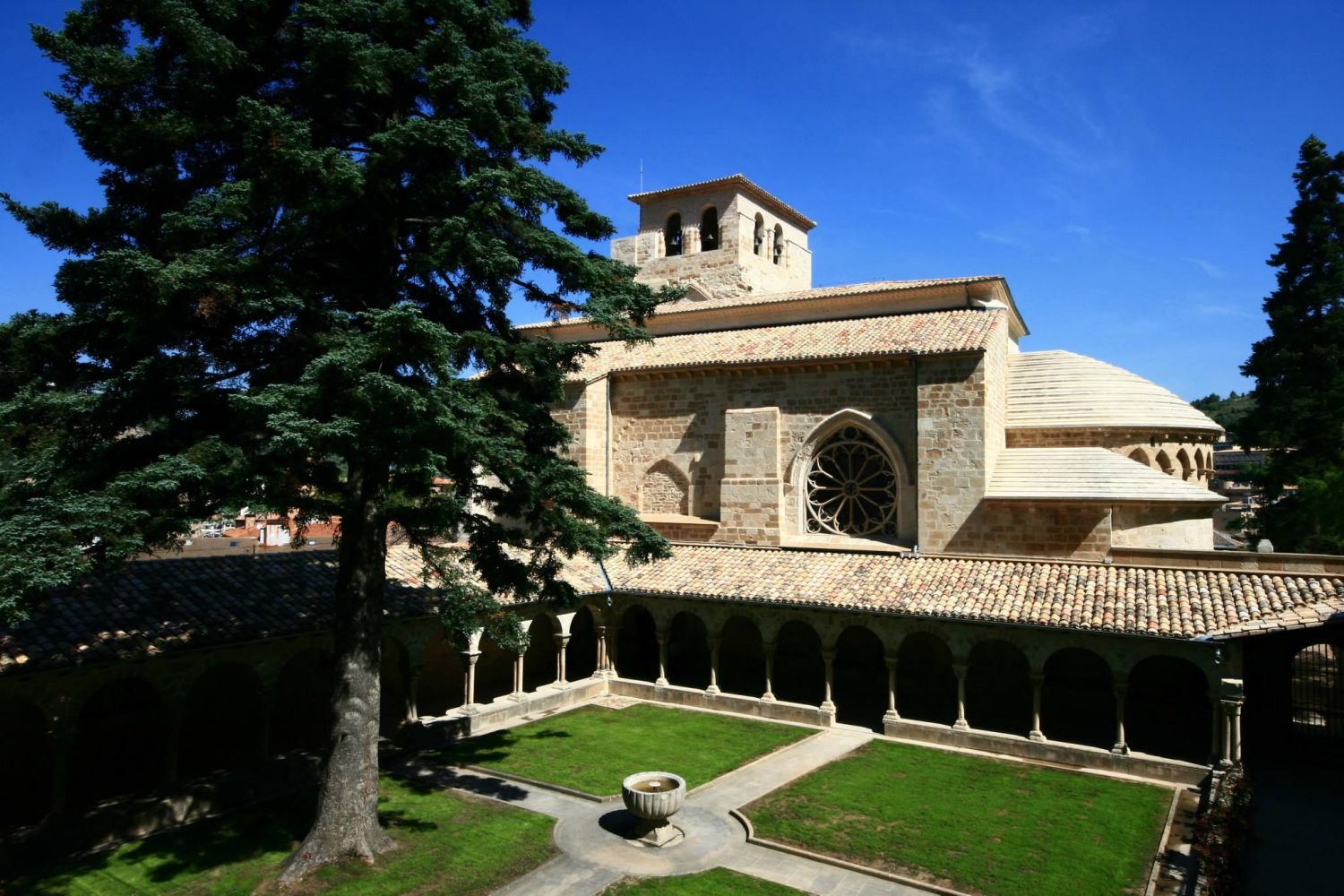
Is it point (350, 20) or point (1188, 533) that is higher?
point (350, 20)

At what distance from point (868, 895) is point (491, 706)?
34.1 feet

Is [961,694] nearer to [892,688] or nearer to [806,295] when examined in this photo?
[892,688]

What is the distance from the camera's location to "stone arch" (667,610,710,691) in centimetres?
2428

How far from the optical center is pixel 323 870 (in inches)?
439

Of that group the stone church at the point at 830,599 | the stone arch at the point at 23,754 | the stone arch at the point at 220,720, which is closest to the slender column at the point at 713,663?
the stone church at the point at 830,599

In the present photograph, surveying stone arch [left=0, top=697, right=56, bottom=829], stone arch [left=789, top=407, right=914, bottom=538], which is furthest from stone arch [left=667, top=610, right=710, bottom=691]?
stone arch [left=0, top=697, right=56, bottom=829]

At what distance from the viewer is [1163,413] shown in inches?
867

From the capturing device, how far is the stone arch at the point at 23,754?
1469cm

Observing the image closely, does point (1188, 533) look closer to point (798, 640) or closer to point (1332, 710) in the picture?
point (1332, 710)

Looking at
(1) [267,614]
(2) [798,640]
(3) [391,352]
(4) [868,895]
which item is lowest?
(4) [868,895]

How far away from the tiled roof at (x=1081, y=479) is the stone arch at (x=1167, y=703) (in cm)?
358

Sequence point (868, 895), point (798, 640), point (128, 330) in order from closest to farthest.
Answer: point (128, 330) < point (868, 895) < point (798, 640)

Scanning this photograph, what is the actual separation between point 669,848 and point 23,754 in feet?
39.8

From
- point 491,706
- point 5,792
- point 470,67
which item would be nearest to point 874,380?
point 491,706
